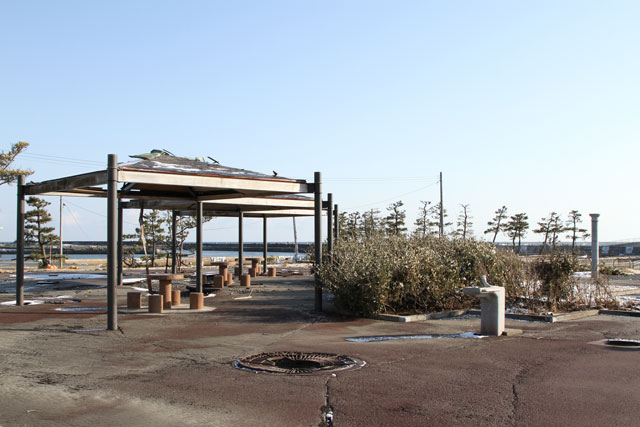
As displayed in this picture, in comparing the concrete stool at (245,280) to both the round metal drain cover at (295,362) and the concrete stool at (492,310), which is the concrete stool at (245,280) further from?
the round metal drain cover at (295,362)

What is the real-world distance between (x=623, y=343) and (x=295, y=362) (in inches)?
209

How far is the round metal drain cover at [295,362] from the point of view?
7.62 metres

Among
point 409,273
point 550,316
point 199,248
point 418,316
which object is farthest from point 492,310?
point 199,248

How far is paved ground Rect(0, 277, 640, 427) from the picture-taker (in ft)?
18.5

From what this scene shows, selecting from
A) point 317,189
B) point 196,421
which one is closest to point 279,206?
point 317,189

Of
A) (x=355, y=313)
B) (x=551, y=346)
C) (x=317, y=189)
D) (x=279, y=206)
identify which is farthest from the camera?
(x=279, y=206)

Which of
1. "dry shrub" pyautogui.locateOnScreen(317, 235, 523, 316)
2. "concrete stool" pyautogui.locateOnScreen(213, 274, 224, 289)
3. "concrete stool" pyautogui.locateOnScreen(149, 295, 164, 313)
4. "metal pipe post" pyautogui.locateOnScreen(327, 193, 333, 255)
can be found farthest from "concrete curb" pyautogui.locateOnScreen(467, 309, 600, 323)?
"concrete stool" pyautogui.locateOnScreen(213, 274, 224, 289)

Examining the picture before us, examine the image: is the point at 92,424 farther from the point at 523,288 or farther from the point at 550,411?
the point at 523,288

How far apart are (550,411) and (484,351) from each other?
3128 millimetres

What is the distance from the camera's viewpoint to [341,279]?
42.5 ft

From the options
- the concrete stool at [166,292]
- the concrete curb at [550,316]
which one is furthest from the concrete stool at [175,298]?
the concrete curb at [550,316]

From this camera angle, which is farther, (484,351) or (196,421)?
(484,351)

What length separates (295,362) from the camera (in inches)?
318

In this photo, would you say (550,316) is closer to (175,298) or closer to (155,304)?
(155,304)
